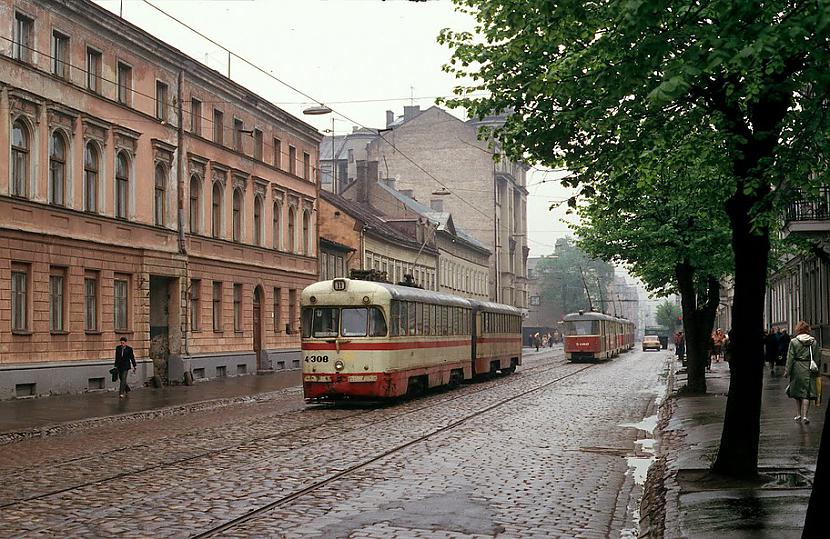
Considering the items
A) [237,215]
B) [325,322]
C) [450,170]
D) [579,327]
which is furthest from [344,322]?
[450,170]

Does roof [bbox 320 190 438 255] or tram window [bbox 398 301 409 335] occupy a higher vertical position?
roof [bbox 320 190 438 255]

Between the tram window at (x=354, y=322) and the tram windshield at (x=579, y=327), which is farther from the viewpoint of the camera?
the tram windshield at (x=579, y=327)


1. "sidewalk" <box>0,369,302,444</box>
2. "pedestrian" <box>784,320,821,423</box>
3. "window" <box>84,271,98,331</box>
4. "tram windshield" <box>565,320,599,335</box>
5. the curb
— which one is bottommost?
the curb

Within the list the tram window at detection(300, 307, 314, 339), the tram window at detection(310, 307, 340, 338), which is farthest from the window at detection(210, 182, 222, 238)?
the tram window at detection(310, 307, 340, 338)

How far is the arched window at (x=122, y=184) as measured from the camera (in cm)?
3325

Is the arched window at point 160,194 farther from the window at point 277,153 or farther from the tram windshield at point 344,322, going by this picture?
the tram windshield at point 344,322

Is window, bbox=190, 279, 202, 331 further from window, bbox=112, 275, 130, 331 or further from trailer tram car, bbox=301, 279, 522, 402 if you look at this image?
trailer tram car, bbox=301, 279, 522, 402

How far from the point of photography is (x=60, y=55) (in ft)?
98.3

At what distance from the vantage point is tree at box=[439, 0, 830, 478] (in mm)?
8852

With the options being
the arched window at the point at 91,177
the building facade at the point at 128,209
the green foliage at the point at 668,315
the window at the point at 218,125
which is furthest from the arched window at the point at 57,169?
the green foliage at the point at 668,315

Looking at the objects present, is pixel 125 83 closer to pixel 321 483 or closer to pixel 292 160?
pixel 292 160

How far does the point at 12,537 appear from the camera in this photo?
896 centimetres

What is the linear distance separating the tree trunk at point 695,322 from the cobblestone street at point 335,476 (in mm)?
5944

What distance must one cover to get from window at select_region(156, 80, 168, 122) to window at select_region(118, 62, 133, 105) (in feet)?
6.23
